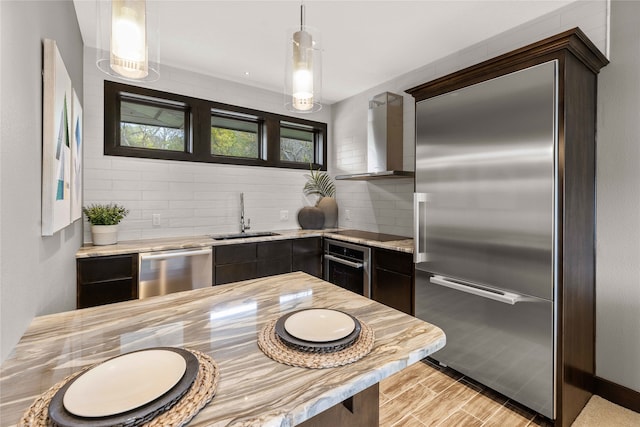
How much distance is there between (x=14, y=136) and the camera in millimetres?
922

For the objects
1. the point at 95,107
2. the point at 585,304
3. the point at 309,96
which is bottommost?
Answer: the point at 585,304

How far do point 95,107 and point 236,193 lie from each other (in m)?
1.50

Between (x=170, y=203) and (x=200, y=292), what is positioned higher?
(x=170, y=203)

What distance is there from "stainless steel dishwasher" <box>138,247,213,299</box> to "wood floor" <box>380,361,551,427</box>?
1783 mm

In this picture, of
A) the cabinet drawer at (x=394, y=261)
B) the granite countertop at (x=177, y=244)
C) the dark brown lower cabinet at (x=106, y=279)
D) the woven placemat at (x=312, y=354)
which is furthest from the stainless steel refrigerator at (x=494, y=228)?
the dark brown lower cabinet at (x=106, y=279)

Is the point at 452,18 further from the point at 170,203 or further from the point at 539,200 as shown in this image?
the point at 170,203

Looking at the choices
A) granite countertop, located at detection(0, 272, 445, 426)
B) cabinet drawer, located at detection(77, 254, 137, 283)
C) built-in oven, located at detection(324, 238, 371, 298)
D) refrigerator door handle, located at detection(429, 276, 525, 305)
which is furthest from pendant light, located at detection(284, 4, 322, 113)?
cabinet drawer, located at detection(77, 254, 137, 283)

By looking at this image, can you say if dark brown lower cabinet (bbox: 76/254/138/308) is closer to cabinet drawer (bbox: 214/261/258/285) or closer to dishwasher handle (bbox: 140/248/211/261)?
dishwasher handle (bbox: 140/248/211/261)

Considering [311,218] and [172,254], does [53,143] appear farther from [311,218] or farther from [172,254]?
[311,218]

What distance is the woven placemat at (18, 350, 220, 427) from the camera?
56cm

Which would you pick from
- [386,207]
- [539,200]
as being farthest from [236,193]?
[539,200]

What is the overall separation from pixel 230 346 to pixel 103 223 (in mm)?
2311

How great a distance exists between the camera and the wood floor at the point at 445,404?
1770mm

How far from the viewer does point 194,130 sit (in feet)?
10.5
